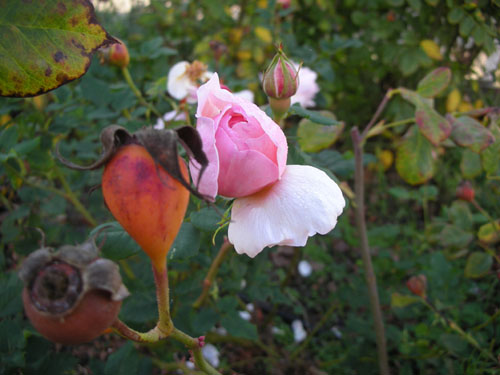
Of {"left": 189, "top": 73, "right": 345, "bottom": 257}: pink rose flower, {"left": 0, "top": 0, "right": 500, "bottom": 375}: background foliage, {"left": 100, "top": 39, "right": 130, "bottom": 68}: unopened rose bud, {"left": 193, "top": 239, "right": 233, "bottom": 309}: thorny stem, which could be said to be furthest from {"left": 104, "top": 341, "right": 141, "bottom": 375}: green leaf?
{"left": 100, "top": 39, "right": 130, "bottom": 68}: unopened rose bud

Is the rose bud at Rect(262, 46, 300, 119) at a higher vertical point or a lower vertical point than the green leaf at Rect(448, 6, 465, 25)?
higher

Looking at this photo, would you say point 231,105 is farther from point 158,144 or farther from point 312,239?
point 312,239

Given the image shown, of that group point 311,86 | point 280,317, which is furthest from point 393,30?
point 280,317

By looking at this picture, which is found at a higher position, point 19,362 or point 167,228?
point 167,228

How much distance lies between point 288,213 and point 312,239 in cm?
112

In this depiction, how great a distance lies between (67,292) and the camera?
32cm

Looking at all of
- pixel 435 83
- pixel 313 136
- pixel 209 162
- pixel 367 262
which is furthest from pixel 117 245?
pixel 435 83

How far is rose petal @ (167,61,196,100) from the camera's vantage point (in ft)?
3.31

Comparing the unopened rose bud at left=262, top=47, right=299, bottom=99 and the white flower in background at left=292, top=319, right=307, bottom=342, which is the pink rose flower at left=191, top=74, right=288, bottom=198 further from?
the white flower in background at left=292, top=319, right=307, bottom=342

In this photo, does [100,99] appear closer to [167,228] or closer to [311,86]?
[311,86]

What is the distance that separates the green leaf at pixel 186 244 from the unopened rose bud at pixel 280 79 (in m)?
0.25

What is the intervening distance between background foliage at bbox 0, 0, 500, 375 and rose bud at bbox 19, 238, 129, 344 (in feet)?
0.79

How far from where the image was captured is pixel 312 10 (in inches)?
82.0

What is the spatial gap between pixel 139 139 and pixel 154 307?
24.1 inches
